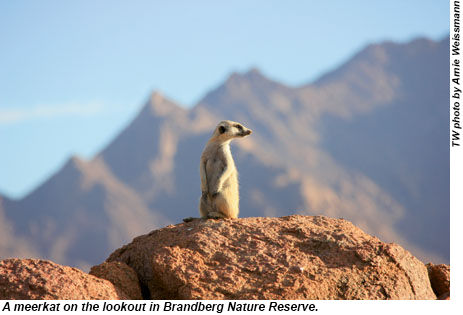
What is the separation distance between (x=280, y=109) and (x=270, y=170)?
1552 inches

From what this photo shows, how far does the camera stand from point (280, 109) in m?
159

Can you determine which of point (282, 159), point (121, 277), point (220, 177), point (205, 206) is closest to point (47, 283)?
point (121, 277)

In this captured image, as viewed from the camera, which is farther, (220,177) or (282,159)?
(282,159)

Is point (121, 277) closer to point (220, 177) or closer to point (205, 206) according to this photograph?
point (205, 206)

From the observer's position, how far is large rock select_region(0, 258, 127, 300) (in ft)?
30.0

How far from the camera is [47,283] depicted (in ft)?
30.3

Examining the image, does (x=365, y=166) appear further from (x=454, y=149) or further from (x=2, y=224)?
(x=454, y=149)

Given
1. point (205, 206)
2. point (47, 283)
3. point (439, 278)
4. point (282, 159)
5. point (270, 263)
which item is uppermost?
point (282, 159)

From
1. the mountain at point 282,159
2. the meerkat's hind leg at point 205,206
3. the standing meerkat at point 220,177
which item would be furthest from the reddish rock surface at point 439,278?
the mountain at point 282,159

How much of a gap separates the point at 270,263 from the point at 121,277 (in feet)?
7.98

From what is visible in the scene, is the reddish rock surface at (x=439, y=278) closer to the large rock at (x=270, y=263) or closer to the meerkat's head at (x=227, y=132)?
the large rock at (x=270, y=263)

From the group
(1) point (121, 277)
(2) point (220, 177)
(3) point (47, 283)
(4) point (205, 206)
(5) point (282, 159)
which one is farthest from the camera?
(5) point (282, 159)

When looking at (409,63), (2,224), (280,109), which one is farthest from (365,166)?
(2,224)

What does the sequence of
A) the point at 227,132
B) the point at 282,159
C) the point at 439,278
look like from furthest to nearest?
the point at 282,159 → the point at 227,132 → the point at 439,278
